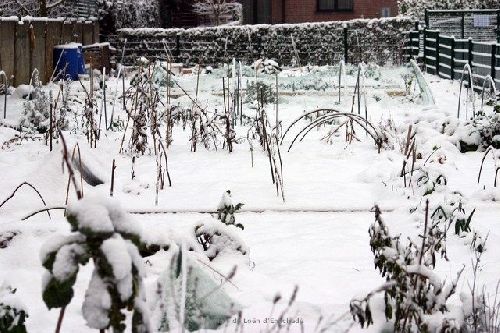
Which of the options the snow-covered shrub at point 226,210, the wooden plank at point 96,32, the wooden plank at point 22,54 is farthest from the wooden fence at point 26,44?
the snow-covered shrub at point 226,210

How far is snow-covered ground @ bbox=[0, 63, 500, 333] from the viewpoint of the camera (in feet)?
11.5

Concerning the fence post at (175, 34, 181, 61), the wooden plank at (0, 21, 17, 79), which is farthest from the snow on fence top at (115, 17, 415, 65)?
the wooden plank at (0, 21, 17, 79)

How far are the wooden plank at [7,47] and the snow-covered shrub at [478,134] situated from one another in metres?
10.3

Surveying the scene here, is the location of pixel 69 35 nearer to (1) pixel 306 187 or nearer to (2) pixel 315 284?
(1) pixel 306 187

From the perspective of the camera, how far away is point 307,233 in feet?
15.5

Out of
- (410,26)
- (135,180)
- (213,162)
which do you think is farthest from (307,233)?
(410,26)

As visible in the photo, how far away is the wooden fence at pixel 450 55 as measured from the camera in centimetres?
1416

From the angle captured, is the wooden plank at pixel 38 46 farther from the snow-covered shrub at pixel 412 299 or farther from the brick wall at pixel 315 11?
the brick wall at pixel 315 11

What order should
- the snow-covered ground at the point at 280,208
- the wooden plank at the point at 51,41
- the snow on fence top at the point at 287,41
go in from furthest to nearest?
the snow on fence top at the point at 287,41 → the wooden plank at the point at 51,41 → the snow-covered ground at the point at 280,208

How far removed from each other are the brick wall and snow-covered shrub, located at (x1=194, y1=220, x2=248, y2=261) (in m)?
27.9

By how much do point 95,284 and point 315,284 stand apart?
1943 millimetres

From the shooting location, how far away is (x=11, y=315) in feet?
8.11

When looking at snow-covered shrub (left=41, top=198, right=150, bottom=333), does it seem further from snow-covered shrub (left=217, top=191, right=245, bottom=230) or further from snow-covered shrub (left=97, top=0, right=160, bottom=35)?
snow-covered shrub (left=97, top=0, right=160, bottom=35)

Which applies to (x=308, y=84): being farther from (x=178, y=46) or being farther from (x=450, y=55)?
(x=178, y=46)
